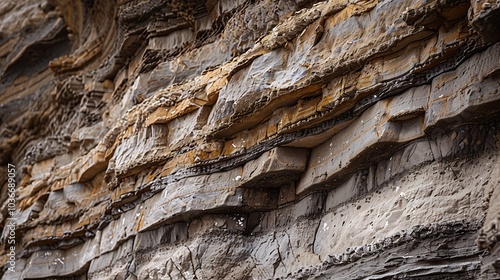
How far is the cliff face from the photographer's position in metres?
6.77

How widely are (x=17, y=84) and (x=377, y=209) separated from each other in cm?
1941

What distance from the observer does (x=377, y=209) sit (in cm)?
754

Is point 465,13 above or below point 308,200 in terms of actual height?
above

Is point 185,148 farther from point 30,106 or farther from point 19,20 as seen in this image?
point 19,20

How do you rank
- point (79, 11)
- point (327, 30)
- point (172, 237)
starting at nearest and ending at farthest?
point (327, 30), point (172, 237), point (79, 11)

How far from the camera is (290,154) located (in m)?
9.05

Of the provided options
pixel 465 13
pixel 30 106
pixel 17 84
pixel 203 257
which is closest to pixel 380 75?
pixel 465 13

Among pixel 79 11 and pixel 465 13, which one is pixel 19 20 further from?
pixel 465 13

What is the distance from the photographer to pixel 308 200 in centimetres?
896

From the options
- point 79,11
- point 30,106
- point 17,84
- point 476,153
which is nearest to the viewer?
point 476,153

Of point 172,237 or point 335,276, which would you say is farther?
point 172,237

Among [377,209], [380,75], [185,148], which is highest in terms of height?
[185,148]

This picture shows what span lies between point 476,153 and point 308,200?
2671 millimetres

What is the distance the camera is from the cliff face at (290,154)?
266 inches
